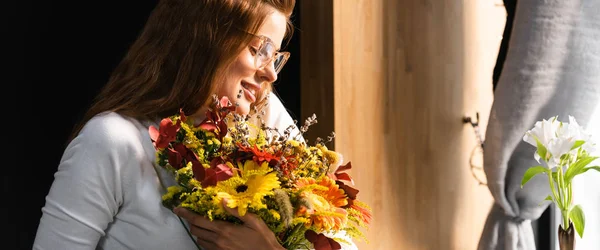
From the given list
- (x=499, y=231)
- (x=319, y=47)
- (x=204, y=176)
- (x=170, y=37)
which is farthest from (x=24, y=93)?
(x=499, y=231)

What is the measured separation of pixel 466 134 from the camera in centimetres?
311

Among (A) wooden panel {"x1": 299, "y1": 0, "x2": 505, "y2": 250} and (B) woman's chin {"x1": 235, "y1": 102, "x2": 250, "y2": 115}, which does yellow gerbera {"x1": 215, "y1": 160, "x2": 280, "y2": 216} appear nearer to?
(B) woman's chin {"x1": 235, "y1": 102, "x2": 250, "y2": 115}

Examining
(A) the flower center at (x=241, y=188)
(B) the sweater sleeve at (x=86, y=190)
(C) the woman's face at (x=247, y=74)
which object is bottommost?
(B) the sweater sleeve at (x=86, y=190)

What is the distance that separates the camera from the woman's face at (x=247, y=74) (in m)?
1.75

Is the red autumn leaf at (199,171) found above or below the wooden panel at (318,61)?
below

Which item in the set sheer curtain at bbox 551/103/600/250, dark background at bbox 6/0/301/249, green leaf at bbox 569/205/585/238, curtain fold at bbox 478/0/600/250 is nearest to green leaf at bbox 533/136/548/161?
green leaf at bbox 569/205/585/238

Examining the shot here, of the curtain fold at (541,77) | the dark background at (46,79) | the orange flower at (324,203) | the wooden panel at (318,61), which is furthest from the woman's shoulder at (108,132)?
the curtain fold at (541,77)

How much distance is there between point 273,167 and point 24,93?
1.56 metres

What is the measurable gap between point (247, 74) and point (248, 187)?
368 millimetres

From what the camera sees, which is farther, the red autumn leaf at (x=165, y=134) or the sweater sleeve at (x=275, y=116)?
the sweater sleeve at (x=275, y=116)

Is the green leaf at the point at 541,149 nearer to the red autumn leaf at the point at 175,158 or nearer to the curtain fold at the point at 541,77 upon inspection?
the curtain fold at the point at 541,77

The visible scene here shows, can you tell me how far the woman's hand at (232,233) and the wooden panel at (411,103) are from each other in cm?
100

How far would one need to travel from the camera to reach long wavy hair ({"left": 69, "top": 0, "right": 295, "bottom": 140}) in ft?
5.64

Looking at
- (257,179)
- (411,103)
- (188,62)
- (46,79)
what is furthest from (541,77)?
(46,79)
